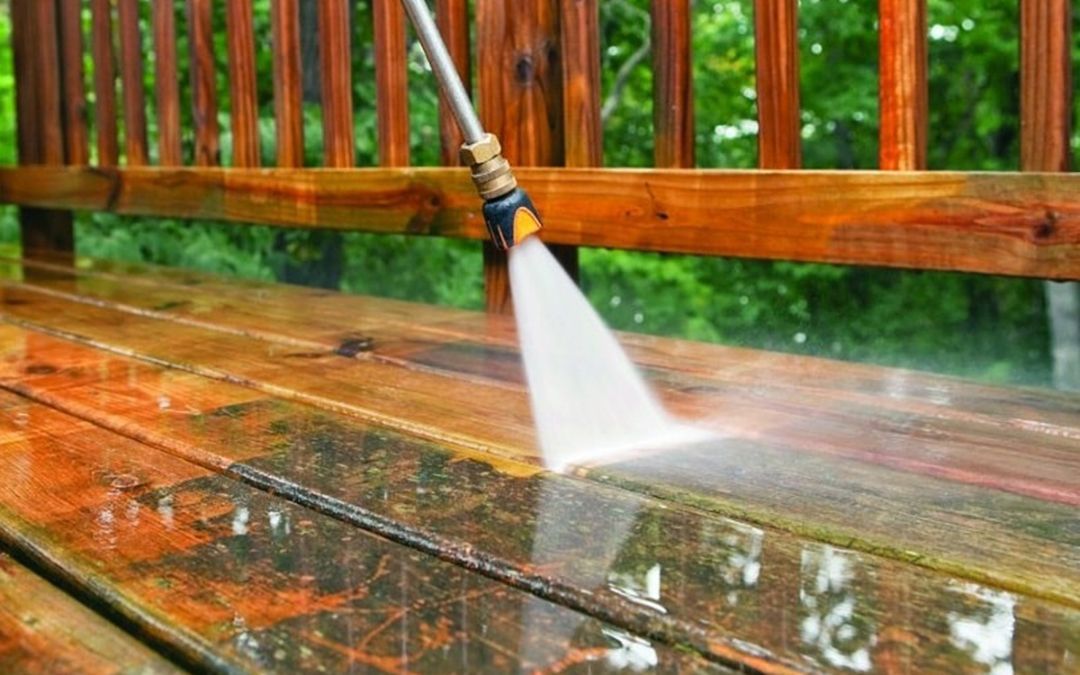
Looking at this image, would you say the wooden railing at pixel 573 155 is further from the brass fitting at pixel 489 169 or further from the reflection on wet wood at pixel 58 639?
the reflection on wet wood at pixel 58 639

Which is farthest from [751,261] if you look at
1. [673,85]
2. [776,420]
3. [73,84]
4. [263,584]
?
[263,584]

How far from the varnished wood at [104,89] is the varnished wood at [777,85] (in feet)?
6.74

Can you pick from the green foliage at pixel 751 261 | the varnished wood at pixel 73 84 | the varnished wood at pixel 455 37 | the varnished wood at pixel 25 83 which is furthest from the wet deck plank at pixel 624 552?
the green foliage at pixel 751 261

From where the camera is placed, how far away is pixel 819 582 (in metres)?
0.79

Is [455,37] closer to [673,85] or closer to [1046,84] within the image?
[673,85]

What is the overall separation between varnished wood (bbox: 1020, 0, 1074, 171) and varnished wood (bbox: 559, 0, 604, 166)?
0.71m

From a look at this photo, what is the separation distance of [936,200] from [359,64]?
3568 millimetres

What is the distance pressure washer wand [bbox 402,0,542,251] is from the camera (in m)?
1.16

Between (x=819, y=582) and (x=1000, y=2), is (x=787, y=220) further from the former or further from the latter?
(x=1000, y=2)

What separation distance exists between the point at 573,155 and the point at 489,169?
0.83 meters

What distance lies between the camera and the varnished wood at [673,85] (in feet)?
5.98

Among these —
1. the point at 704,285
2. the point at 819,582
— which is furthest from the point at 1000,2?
the point at 819,582

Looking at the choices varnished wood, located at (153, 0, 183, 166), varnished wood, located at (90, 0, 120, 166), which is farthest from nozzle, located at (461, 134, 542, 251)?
varnished wood, located at (90, 0, 120, 166)

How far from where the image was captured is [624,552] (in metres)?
0.85
